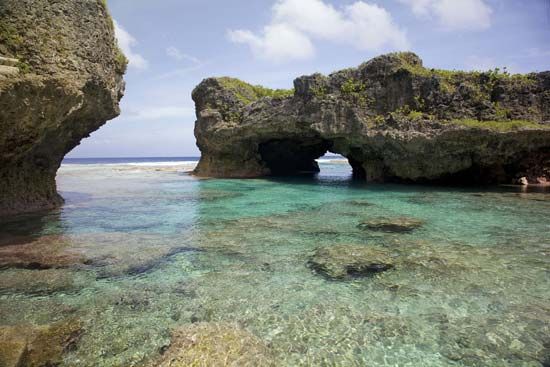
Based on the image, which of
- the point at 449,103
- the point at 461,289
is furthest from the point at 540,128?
the point at 461,289

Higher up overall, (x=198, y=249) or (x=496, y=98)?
(x=496, y=98)

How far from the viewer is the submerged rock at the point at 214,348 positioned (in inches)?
175

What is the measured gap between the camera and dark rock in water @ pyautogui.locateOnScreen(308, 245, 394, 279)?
24.4 feet

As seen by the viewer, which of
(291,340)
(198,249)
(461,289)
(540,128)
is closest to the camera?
(291,340)

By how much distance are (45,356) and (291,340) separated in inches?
127

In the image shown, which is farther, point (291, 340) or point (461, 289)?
point (461, 289)

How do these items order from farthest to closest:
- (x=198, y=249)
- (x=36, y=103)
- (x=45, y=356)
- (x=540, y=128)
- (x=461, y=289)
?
(x=540, y=128) < (x=36, y=103) < (x=198, y=249) < (x=461, y=289) < (x=45, y=356)

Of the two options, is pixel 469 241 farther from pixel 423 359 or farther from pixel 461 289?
pixel 423 359

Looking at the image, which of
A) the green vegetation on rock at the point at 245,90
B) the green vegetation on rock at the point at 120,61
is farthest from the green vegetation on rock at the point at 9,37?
the green vegetation on rock at the point at 245,90

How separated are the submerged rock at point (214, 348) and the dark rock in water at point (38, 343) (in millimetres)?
1385

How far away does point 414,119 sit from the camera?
20.8m

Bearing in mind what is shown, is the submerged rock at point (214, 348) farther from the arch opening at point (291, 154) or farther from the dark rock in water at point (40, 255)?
the arch opening at point (291, 154)

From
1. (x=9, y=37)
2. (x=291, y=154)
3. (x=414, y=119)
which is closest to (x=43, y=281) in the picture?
(x=9, y=37)

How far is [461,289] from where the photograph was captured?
6523mm
